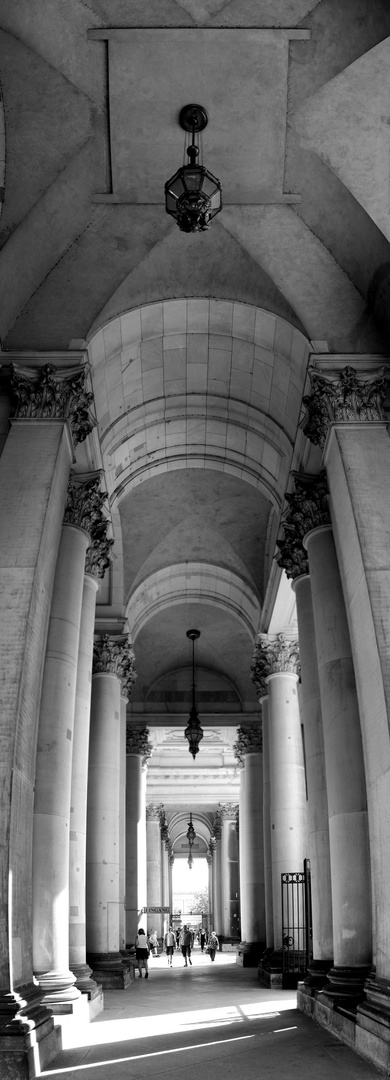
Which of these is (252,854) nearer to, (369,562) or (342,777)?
(342,777)

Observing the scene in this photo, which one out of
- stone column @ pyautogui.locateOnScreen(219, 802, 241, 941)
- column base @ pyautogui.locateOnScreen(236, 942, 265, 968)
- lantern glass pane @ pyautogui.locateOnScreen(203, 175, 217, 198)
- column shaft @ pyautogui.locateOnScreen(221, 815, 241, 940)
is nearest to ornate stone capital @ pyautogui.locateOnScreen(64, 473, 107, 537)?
lantern glass pane @ pyautogui.locateOnScreen(203, 175, 217, 198)

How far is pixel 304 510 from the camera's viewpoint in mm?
12500

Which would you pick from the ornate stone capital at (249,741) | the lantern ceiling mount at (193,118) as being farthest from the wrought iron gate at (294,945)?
the lantern ceiling mount at (193,118)

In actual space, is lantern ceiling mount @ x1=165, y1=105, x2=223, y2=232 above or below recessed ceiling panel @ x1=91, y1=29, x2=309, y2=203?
below

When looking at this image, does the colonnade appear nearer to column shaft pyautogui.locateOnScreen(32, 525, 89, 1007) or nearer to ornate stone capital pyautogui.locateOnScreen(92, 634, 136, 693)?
column shaft pyautogui.locateOnScreen(32, 525, 89, 1007)

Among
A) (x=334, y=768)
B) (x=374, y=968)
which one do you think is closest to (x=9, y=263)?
(x=334, y=768)

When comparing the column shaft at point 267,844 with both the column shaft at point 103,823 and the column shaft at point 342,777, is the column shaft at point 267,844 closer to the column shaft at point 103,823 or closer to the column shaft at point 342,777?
the column shaft at point 103,823

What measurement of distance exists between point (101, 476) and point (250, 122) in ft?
17.3

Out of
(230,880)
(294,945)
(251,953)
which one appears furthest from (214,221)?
(230,880)

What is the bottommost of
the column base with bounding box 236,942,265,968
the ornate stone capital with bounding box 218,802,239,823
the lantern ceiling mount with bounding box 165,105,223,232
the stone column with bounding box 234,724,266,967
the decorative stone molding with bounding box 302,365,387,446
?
the column base with bounding box 236,942,265,968

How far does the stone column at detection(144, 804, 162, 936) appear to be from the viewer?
41.3 m

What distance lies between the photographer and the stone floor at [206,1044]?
275 inches

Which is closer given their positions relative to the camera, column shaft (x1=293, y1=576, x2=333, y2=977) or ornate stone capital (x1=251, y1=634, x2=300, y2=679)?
column shaft (x1=293, y1=576, x2=333, y2=977)

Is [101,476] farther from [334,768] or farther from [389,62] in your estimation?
[389,62]
